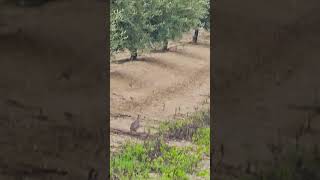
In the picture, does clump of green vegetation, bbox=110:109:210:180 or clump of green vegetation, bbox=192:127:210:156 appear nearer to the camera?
clump of green vegetation, bbox=110:109:210:180

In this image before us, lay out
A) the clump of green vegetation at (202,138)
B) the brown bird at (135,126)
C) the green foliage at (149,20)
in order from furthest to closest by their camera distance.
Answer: the green foliage at (149,20) → the brown bird at (135,126) → the clump of green vegetation at (202,138)

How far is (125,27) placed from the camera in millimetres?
11602

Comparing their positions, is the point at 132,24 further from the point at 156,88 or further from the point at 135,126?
the point at 135,126

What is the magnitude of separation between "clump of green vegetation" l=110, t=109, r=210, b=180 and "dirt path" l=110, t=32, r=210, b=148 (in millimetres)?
778

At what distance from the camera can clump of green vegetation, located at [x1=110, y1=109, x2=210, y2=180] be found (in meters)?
6.94

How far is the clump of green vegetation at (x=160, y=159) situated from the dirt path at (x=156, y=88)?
0.78 meters

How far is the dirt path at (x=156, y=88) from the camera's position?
10.9m
